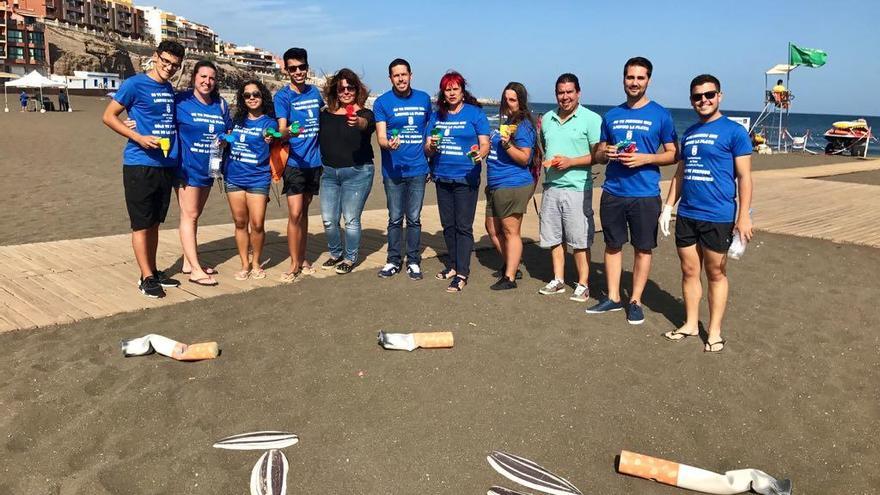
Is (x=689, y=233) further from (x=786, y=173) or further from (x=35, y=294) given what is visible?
(x=786, y=173)

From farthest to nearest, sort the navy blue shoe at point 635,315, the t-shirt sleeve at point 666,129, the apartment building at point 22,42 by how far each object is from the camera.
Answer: the apartment building at point 22,42, the navy blue shoe at point 635,315, the t-shirt sleeve at point 666,129

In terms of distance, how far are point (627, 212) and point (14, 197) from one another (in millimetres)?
11699

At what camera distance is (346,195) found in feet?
20.1

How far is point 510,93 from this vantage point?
5.56 m

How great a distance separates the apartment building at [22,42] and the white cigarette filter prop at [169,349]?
93.2 metres

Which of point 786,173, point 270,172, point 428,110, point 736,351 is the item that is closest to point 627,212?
point 736,351

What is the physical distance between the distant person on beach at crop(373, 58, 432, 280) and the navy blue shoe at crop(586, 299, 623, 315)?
196 cm

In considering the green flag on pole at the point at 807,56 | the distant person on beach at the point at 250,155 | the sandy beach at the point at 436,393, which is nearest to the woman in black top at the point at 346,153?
the distant person on beach at the point at 250,155

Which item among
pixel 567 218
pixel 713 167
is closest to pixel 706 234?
pixel 713 167

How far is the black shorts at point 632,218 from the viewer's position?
4992mm

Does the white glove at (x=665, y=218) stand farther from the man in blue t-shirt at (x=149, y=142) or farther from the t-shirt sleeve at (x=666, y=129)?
the man in blue t-shirt at (x=149, y=142)

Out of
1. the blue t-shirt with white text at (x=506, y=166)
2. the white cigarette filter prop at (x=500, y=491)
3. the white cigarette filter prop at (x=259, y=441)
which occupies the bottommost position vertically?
the white cigarette filter prop at (x=500, y=491)

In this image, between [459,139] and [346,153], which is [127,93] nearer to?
[346,153]

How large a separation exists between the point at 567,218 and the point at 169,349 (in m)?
3.47
